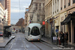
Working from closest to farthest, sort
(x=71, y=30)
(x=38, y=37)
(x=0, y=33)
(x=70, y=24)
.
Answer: (x=71, y=30) → (x=70, y=24) → (x=38, y=37) → (x=0, y=33)

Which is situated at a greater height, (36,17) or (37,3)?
(37,3)

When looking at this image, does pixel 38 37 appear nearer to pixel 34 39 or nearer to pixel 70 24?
pixel 34 39

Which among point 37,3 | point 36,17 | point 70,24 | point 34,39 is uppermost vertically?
point 37,3

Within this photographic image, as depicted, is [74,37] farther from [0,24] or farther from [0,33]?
[0,24]

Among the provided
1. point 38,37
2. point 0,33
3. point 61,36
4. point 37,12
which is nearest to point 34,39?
point 38,37

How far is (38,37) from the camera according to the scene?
29.0 meters

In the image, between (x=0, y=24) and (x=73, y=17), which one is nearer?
(x=73, y=17)

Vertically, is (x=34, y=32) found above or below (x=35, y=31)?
below

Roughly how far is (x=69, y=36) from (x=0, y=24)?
98.4 meters

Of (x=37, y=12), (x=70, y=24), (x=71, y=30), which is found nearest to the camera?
(x=71, y=30)

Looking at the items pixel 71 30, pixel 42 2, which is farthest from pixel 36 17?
pixel 71 30

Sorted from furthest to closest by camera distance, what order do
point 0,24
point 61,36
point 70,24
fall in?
point 0,24 < point 70,24 < point 61,36

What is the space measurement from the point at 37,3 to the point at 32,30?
49761 millimetres

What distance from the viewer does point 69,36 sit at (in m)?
25.4
